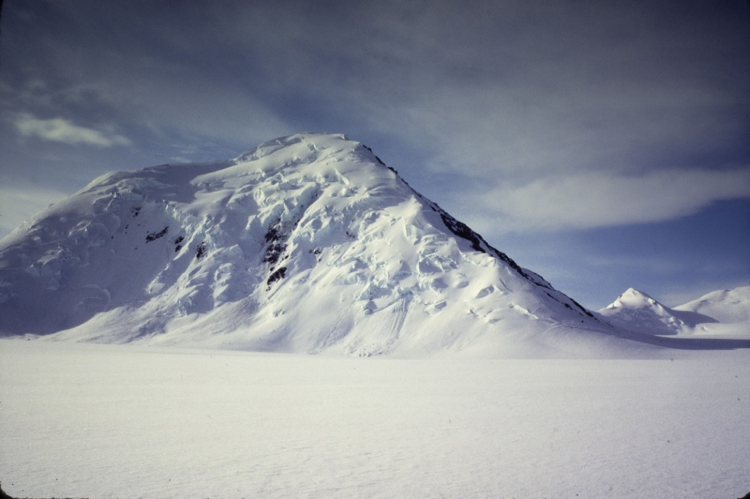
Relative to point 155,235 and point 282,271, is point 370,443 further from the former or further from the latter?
point 155,235

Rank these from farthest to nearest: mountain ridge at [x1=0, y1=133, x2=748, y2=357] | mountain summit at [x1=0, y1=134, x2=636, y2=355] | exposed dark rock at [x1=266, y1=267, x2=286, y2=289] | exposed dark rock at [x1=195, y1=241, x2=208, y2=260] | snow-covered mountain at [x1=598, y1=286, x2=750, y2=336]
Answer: snow-covered mountain at [x1=598, y1=286, x2=750, y2=336] < exposed dark rock at [x1=195, y1=241, x2=208, y2=260] < exposed dark rock at [x1=266, y1=267, x2=286, y2=289] < mountain summit at [x1=0, y1=134, x2=636, y2=355] < mountain ridge at [x1=0, y1=133, x2=748, y2=357]

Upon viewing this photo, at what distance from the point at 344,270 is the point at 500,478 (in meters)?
52.2

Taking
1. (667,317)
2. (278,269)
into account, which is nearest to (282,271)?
(278,269)

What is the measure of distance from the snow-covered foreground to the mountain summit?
3014 cm

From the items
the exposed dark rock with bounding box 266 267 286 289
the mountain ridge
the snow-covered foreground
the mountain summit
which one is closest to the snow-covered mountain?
the mountain ridge

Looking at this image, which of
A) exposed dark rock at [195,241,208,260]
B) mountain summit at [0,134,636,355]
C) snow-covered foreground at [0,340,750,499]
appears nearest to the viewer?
snow-covered foreground at [0,340,750,499]

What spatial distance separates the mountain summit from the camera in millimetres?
49469

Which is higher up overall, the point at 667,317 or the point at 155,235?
the point at 155,235

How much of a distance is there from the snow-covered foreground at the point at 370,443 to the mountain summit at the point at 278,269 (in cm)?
3014

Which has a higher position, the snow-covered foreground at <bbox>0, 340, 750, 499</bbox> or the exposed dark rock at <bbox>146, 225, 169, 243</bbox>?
the exposed dark rock at <bbox>146, 225, 169, 243</bbox>

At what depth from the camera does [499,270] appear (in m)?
53.1

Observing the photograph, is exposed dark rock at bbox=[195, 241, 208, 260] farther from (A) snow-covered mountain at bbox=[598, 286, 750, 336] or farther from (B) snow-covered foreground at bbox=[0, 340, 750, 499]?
(A) snow-covered mountain at bbox=[598, 286, 750, 336]

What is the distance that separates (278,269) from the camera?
216ft

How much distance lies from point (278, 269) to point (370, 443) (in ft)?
193
